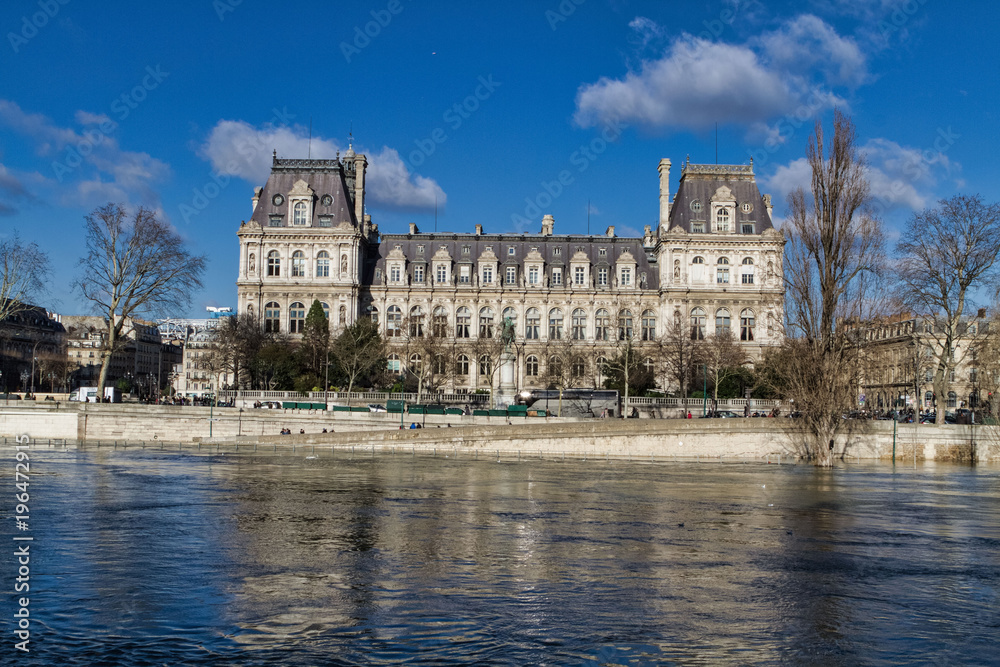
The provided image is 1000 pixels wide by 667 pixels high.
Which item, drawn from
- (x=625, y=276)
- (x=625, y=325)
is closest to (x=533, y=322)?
(x=625, y=325)

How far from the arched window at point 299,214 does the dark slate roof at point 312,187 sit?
1.59ft

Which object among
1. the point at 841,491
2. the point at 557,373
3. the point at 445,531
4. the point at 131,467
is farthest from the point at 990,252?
the point at 131,467

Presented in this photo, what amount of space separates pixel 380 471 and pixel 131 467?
10232mm

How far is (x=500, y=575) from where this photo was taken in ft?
54.7

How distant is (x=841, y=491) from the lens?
108ft

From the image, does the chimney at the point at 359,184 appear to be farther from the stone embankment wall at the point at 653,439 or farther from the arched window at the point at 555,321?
the stone embankment wall at the point at 653,439

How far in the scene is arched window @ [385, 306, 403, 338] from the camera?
81875 mm

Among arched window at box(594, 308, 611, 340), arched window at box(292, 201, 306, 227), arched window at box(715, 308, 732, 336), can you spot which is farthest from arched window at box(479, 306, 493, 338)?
arched window at box(715, 308, 732, 336)

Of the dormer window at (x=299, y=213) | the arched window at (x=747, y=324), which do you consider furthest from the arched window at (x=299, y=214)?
the arched window at (x=747, y=324)

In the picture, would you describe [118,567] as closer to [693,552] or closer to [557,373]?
[693,552]

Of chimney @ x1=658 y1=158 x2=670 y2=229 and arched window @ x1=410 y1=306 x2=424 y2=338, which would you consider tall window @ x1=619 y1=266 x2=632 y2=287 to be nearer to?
chimney @ x1=658 y1=158 x2=670 y2=229

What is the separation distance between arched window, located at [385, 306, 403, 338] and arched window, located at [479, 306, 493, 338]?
24.3 ft

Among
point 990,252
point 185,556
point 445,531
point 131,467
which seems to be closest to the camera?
point 185,556

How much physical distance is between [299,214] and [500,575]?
68.0m
